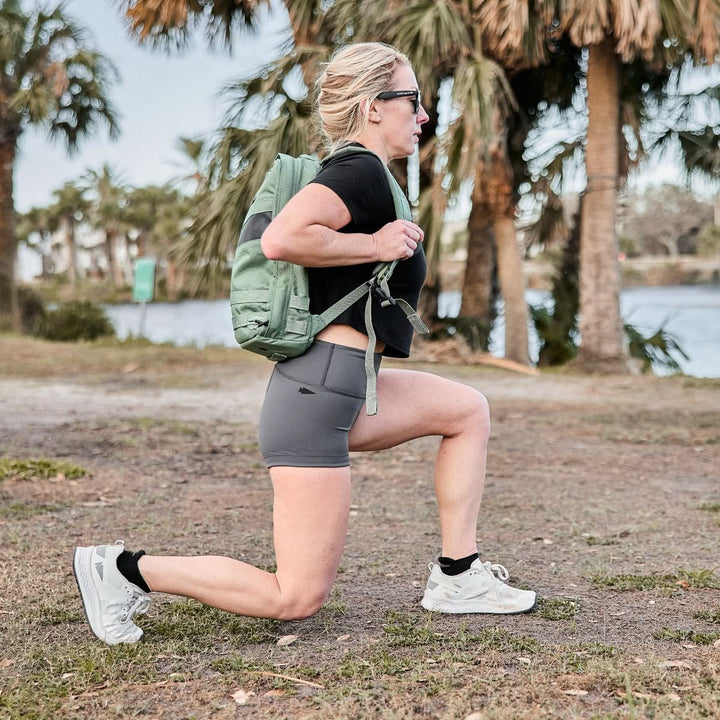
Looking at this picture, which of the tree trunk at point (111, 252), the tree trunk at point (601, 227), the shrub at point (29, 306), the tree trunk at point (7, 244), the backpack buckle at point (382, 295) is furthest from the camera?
the tree trunk at point (111, 252)

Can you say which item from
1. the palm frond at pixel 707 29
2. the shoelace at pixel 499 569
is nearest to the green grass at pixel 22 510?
the shoelace at pixel 499 569

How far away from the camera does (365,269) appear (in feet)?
9.39

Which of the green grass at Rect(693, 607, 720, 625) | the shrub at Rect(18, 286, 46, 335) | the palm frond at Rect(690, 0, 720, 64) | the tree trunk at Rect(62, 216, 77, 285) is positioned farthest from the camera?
the tree trunk at Rect(62, 216, 77, 285)

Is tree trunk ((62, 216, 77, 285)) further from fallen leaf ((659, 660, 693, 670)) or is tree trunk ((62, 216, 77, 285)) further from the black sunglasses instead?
fallen leaf ((659, 660, 693, 670))

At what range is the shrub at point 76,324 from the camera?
2044 centimetres

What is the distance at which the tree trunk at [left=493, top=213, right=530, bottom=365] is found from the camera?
14492 millimetres

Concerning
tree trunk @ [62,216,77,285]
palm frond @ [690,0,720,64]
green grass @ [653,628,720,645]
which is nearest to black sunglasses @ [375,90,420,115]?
green grass @ [653,628,720,645]

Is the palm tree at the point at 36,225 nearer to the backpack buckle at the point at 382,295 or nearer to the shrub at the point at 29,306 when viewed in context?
the shrub at the point at 29,306

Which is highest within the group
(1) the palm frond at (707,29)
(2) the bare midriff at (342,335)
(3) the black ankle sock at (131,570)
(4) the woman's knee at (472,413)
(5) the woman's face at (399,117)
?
(1) the palm frond at (707,29)

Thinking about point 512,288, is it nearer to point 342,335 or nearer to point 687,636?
point 687,636

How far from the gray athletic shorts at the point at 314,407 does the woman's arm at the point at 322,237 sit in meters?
0.28

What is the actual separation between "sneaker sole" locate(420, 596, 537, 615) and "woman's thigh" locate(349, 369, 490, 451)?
565mm

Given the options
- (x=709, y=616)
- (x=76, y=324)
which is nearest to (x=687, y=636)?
(x=709, y=616)

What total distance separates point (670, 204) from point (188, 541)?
61.2 m
